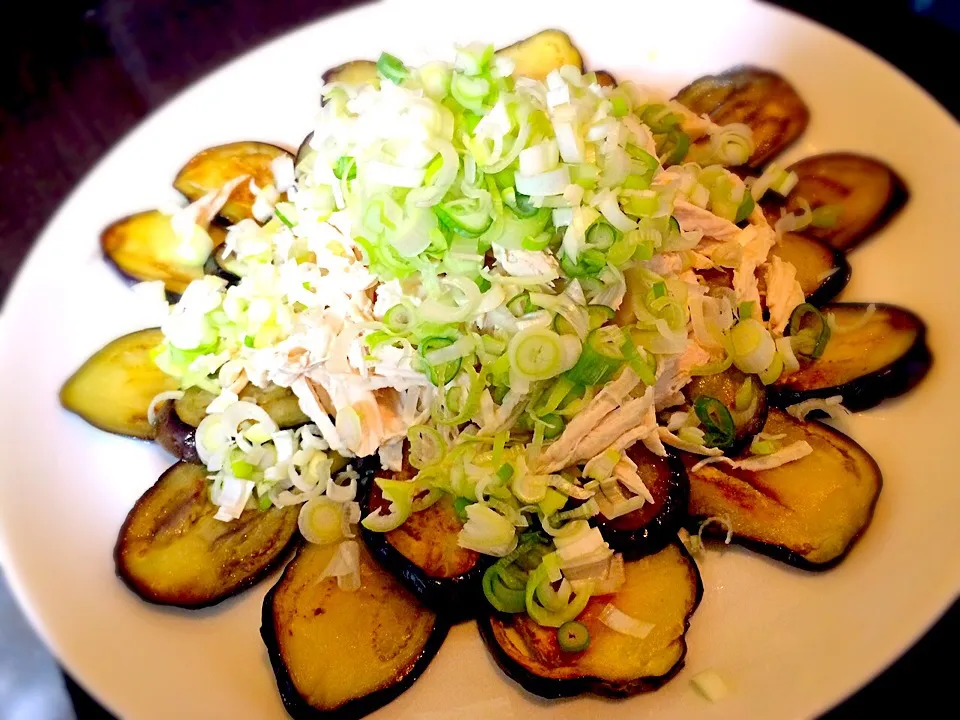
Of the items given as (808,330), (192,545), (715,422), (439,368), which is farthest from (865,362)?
(192,545)

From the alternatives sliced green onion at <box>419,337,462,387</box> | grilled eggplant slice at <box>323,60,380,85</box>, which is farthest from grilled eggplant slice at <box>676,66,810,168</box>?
sliced green onion at <box>419,337,462,387</box>

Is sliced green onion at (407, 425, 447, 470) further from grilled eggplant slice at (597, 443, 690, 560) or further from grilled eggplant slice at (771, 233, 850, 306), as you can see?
grilled eggplant slice at (771, 233, 850, 306)

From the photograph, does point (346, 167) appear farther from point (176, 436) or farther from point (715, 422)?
point (715, 422)

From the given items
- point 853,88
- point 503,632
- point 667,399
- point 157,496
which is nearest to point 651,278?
point 667,399

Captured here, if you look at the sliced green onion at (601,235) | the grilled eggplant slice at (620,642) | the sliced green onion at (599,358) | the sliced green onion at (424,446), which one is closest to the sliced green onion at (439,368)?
the sliced green onion at (424,446)

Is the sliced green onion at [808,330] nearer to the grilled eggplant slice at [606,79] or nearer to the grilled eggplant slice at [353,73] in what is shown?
the grilled eggplant slice at [606,79]

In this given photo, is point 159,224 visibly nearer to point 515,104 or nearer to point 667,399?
point 515,104
